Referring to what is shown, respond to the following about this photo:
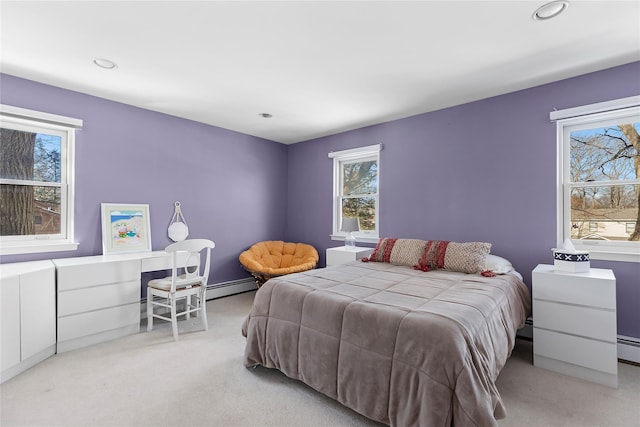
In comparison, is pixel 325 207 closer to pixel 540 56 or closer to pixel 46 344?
pixel 540 56

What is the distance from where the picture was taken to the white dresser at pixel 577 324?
7.07 ft

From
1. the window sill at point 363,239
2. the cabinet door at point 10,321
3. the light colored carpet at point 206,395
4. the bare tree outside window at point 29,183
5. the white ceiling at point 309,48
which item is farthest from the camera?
the window sill at point 363,239

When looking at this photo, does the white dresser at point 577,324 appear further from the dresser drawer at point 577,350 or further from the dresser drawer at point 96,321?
the dresser drawer at point 96,321

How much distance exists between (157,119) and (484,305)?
3.94 metres

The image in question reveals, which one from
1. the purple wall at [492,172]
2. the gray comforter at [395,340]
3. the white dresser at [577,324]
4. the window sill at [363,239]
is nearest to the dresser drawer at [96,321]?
the gray comforter at [395,340]

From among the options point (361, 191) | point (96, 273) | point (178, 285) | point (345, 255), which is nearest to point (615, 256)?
point (345, 255)

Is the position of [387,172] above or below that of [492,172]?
above

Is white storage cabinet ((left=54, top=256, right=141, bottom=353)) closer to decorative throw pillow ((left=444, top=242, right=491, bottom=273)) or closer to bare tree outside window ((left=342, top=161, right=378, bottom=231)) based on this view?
bare tree outside window ((left=342, top=161, right=378, bottom=231))

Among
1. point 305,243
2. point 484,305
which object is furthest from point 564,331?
point 305,243

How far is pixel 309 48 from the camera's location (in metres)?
2.32

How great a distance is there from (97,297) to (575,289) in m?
4.02

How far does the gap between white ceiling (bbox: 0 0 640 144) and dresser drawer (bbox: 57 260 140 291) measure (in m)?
1.74

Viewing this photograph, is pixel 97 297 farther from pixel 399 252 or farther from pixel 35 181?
pixel 399 252

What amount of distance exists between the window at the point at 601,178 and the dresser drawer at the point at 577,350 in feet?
2.76
